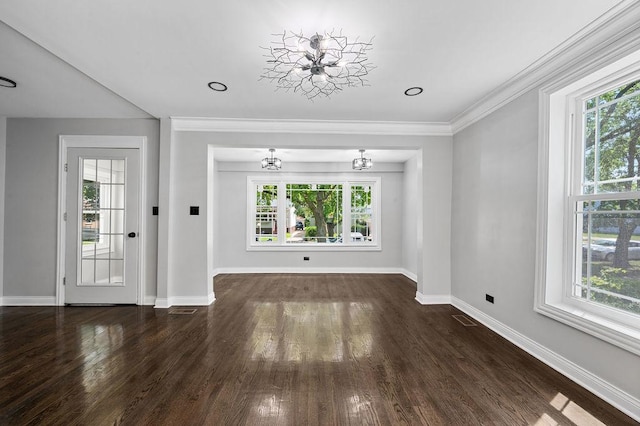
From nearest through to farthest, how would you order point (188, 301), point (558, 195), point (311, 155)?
point (558, 195)
point (188, 301)
point (311, 155)

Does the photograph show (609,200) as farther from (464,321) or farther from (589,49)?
(464,321)

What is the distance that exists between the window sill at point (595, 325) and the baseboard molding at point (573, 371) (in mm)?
303

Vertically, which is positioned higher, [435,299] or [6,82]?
[6,82]

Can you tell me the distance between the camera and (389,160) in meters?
6.17

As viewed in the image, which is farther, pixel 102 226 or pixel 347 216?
pixel 347 216

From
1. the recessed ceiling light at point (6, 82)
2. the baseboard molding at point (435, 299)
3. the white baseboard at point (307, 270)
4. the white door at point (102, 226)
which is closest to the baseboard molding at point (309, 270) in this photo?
the white baseboard at point (307, 270)

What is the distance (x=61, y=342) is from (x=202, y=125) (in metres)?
2.88

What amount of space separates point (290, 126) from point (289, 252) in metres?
3.20

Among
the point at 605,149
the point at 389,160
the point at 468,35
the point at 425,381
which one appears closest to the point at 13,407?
the point at 425,381

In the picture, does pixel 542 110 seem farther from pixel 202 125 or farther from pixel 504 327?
pixel 202 125

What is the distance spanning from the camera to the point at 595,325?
2.04m

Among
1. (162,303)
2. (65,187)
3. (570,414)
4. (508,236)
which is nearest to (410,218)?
(508,236)

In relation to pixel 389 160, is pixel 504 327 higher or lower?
lower

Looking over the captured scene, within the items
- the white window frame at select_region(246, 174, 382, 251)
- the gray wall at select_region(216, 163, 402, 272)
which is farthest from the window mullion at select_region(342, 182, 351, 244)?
the gray wall at select_region(216, 163, 402, 272)
